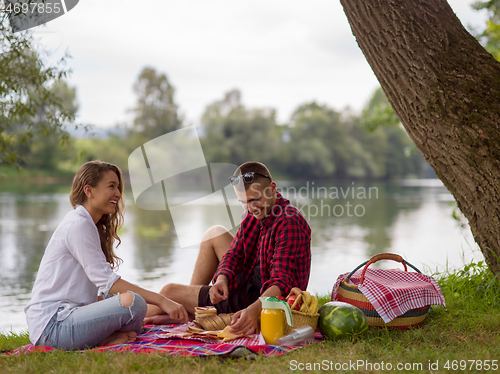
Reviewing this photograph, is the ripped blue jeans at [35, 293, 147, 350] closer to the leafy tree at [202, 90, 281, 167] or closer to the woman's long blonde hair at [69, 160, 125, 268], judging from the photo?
the woman's long blonde hair at [69, 160, 125, 268]

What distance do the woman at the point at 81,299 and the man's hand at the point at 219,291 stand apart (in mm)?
349

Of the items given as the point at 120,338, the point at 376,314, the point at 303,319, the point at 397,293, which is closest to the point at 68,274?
the point at 120,338

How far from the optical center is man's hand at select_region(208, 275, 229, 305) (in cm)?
290

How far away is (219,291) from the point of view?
115 inches

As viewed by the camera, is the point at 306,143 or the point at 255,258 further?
the point at 306,143

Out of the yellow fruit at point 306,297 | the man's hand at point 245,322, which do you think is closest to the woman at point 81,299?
the man's hand at point 245,322

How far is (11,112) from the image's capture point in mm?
4094

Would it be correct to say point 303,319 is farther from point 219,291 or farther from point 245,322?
point 219,291

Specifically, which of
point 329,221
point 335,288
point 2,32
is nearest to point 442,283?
point 335,288

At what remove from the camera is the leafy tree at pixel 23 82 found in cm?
402

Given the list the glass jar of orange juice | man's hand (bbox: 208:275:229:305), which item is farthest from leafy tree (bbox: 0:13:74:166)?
the glass jar of orange juice

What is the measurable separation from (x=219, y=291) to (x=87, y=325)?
843 millimetres

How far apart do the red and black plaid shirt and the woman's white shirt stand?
0.88 m

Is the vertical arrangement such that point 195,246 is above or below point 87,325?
below
